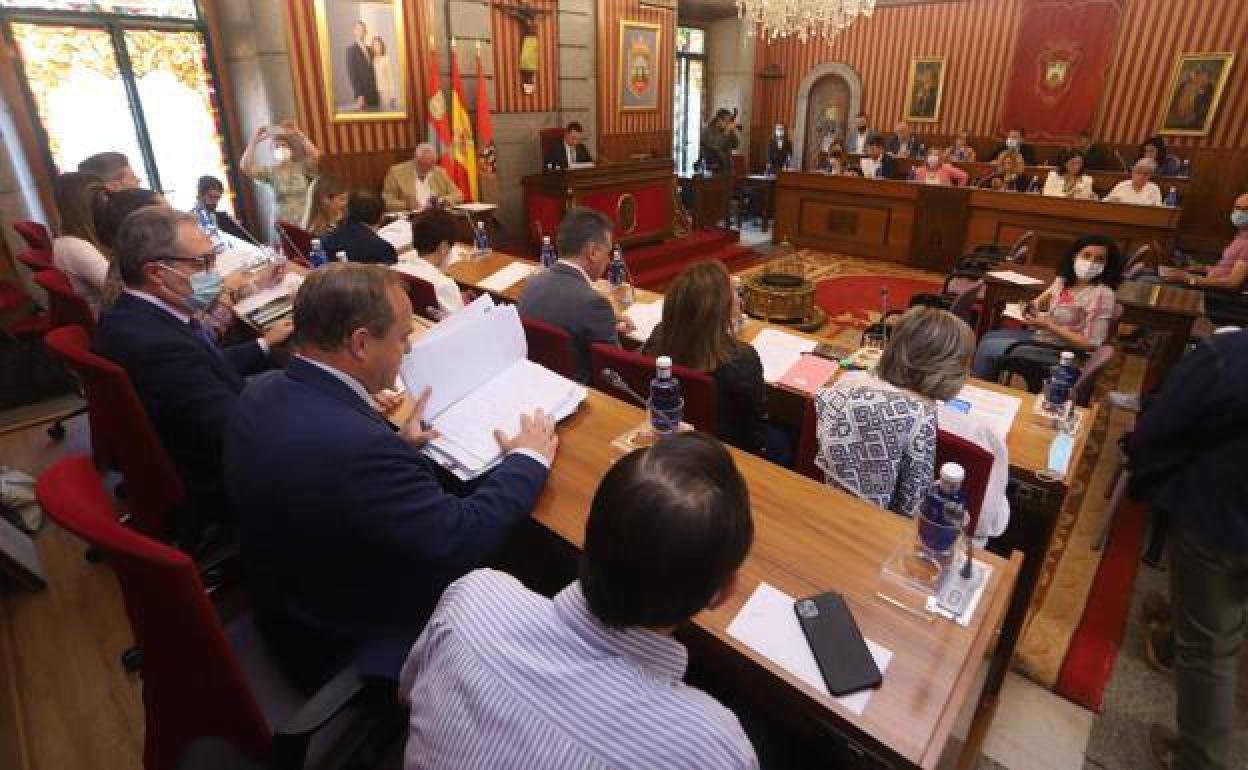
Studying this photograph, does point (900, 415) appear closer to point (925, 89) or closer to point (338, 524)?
point (338, 524)

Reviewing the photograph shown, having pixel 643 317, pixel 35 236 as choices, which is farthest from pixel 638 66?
pixel 35 236

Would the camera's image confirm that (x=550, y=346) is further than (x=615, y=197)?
No

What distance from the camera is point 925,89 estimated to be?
9984 millimetres

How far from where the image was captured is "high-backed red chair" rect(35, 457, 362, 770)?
99cm

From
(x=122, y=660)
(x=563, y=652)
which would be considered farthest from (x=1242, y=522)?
(x=122, y=660)

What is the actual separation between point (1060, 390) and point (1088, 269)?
1.80 m

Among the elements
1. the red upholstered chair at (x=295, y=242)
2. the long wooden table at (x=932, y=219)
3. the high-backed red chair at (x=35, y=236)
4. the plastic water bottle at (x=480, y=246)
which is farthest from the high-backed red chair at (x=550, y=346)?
the long wooden table at (x=932, y=219)

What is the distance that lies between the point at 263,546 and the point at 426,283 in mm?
1972

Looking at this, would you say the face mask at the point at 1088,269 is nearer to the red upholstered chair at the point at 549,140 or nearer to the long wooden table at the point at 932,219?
the long wooden table at the point at 932,219

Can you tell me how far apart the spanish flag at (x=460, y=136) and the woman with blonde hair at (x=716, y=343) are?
5.10 m

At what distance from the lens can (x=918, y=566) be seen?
51.1 inches

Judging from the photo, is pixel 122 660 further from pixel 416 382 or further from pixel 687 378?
pixel 687 378

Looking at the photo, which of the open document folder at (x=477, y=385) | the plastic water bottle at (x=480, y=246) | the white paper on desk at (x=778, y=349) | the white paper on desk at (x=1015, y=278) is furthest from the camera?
the plastic water bottle at (x=480, y=246)

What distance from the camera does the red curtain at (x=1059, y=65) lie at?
838 cm
